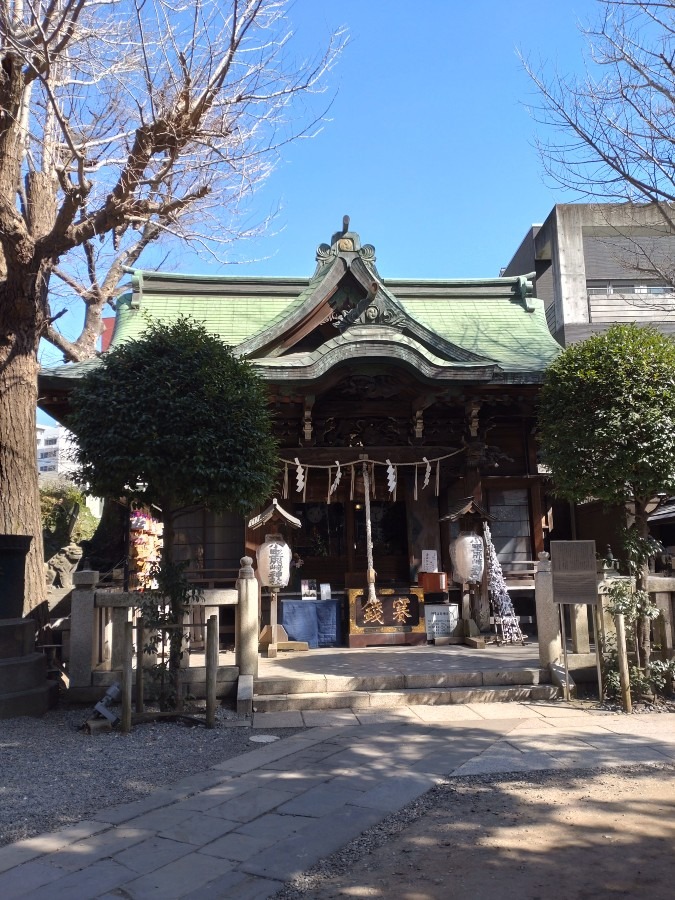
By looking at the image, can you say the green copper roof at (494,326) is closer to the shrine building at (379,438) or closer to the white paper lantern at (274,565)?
the shrine building at (379,438)

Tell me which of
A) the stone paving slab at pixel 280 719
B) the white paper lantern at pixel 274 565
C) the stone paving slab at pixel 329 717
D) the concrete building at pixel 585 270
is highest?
the concrete building at pixel 585 270

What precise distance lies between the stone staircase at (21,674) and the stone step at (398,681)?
2.57 m

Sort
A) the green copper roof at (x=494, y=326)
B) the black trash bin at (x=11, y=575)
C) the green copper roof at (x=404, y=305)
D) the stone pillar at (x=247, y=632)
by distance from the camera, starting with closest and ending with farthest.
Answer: the black trash bin at (x=11, y=575), the stone pillar at (x=247, y=632), the green copper roof at (x=494, y=326), the green copper roof at (x=404, y=305)

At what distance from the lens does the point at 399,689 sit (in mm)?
8469

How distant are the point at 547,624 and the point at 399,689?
7.15 ft

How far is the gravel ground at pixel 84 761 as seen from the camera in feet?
15.6

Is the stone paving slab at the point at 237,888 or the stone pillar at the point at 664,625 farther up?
the stone pillar at the point at 664,625

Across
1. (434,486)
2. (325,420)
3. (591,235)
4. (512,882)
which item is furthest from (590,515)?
(591,235)

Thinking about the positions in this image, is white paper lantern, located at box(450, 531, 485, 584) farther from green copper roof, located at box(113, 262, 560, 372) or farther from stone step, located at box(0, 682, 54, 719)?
stone step, located at box(0, 682, 54, 719)

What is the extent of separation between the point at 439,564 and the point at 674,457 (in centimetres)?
598

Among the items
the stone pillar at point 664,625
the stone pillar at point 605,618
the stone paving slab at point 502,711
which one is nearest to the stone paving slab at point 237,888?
the stone paving slab at point 502,711

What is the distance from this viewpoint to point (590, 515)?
45.8ft

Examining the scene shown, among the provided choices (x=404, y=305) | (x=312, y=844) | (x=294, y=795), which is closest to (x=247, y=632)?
(x=294, y=795)

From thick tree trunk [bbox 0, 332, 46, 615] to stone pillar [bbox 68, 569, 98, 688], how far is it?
164 centimetres
